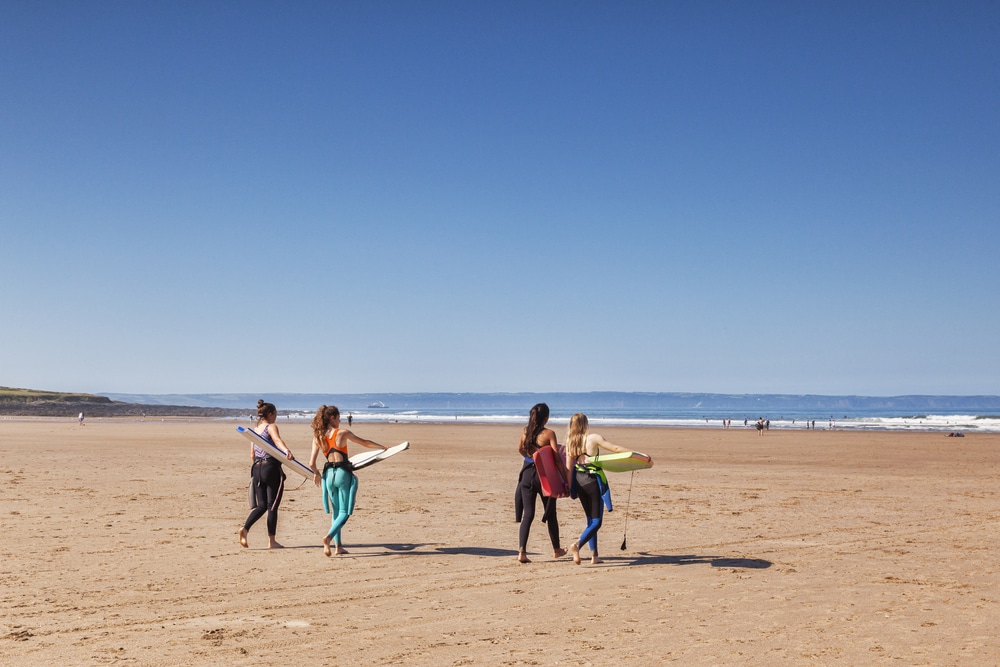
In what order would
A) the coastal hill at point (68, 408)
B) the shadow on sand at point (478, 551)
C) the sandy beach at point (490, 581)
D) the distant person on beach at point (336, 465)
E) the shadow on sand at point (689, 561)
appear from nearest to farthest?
the sandy beach at point (490, 581) → the shadow on sand at point (689, 561) → the distant person on beach at point (336, 465) → the shadow on sand at point (478, 551) → the coastal hill at point (68, 408)

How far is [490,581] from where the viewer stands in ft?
29.3

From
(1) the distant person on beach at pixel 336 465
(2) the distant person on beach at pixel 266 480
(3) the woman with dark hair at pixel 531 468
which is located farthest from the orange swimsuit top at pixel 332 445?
(3) the woman with dark hair at pixel 531 468

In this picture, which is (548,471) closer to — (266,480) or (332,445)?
(332,445)

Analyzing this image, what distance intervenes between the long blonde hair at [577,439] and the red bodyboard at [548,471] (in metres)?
0.23

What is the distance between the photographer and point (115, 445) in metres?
34.7

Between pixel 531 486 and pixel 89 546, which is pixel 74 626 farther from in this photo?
pixel 531 486

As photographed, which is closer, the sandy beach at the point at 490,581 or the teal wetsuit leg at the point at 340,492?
the sandy beach at the point at 490,581

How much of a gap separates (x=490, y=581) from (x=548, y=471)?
149 cm

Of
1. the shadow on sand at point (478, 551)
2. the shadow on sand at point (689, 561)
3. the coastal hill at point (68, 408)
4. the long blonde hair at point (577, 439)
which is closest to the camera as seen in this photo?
the shadow on sand at point (689, 561)

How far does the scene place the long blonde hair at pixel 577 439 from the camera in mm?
9977

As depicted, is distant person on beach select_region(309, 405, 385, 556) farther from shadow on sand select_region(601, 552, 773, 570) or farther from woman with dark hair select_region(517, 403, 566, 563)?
shadow on sand select_region(601, 552, 773, 570)

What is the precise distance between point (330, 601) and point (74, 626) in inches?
84.3

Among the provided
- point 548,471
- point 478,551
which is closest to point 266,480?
point 478,551

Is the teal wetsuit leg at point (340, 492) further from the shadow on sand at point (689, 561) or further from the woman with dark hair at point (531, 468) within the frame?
the shadow on sand at point (689, 561)
